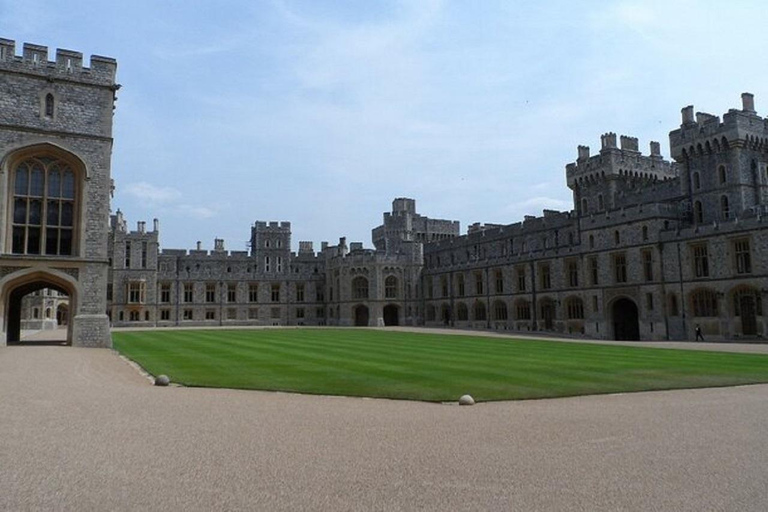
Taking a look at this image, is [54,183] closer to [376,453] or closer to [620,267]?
[376,453]

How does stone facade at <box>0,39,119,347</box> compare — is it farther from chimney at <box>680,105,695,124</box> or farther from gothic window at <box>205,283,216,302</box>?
gothic window at <box>205,283,216,302</box>

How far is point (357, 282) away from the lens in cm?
6306

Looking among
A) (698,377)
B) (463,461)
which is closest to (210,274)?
(698,377)

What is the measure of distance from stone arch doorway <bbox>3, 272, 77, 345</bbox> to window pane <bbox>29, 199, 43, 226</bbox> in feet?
7.07

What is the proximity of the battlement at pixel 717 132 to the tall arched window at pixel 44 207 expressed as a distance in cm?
3414

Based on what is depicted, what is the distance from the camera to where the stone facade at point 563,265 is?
3306 centimetres

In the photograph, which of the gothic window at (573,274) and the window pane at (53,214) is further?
the gothic window at (573,274)

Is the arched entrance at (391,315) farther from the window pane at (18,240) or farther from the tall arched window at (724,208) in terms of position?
the window pane at (18,240)

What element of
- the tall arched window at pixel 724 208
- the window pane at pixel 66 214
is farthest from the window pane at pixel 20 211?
the tall arched window at pixel 724 208

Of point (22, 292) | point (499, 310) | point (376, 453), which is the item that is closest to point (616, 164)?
point (499, 310)

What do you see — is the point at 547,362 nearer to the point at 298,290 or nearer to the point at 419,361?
the point at 419,361

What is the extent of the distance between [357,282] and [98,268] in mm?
40266

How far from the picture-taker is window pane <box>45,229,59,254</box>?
2380 cm

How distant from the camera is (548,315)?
45812 mm
